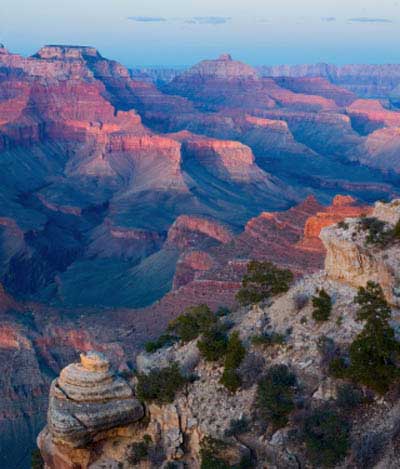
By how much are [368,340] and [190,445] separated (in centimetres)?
490

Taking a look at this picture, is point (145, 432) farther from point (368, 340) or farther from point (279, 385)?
point (368, 340)

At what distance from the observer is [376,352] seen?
1720 centimetres

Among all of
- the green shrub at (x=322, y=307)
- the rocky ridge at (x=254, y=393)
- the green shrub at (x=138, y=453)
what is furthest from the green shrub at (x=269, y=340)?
the green shrub at (x=138, y=453)

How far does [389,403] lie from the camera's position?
54.8 feet

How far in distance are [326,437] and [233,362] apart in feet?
A: 12.1

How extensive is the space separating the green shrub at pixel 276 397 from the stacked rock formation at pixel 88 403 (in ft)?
11.6

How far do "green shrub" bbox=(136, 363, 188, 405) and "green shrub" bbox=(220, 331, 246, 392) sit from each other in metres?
1.21

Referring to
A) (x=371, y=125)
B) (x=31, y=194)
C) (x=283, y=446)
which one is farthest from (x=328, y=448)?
(x=371, y=125)

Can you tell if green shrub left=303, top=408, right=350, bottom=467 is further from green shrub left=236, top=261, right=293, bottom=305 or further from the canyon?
the canyon

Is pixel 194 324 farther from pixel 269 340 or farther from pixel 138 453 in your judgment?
pixel 138 453

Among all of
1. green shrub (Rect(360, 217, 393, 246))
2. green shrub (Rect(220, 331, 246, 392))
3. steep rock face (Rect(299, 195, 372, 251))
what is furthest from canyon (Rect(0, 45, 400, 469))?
green shrub (Rect(220, 331, 246, 392))

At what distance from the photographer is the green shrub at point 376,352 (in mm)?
16859

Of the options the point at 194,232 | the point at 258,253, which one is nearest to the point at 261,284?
the point at 258,253

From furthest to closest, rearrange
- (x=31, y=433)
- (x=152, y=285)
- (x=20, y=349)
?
(x=152, y=285)
(x=20, y=349)
(x=31, y=433)
